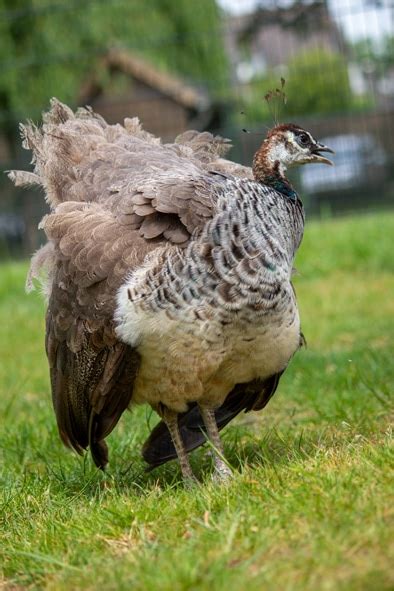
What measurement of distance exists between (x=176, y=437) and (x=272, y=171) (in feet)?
4.11

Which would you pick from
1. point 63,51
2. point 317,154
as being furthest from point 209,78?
point 317,154

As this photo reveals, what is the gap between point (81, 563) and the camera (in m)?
3.19

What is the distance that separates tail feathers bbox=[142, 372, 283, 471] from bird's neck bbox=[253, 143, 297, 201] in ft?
2.73

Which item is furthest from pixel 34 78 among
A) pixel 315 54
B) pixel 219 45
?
pixel 315 54

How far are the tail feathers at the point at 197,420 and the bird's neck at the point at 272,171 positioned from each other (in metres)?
0.83

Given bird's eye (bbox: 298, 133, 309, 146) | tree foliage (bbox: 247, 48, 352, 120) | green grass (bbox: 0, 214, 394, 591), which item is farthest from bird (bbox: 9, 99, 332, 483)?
tree foliage (bbox: 247, 48, 352, 120)

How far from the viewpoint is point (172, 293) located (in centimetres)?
397

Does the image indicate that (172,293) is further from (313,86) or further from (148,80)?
(148,80)

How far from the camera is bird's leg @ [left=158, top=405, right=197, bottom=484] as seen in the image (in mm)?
4459

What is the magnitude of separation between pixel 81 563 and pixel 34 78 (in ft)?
55.2

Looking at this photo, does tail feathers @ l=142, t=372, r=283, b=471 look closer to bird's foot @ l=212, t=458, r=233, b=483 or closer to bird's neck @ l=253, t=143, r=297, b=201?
bird's foot @ l=212, t=458, r=233, b=483

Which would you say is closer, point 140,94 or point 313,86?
point 313,86

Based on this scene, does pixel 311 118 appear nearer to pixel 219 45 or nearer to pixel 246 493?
pixel 219 45

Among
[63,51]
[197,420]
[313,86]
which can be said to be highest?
[63,51]
